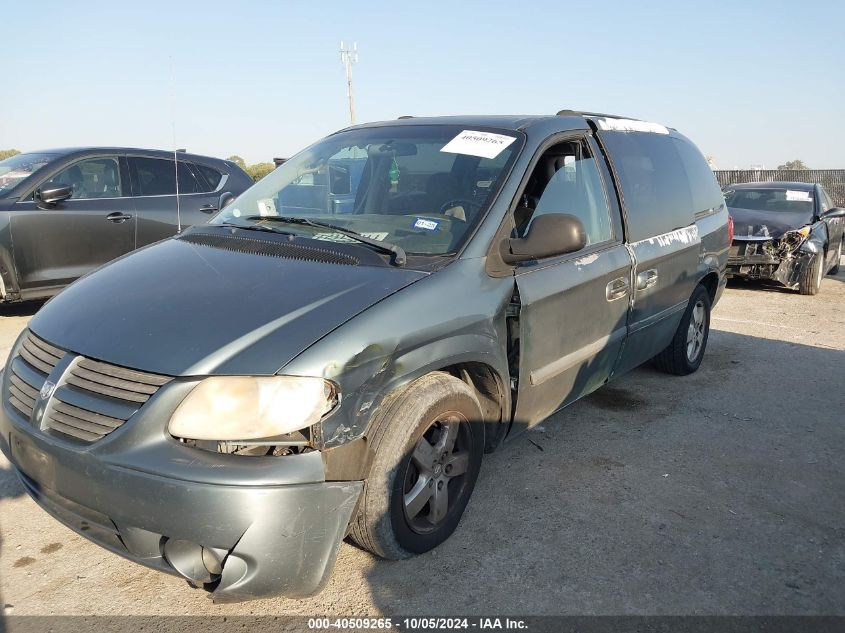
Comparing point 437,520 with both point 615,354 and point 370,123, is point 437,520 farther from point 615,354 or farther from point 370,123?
point 370,123

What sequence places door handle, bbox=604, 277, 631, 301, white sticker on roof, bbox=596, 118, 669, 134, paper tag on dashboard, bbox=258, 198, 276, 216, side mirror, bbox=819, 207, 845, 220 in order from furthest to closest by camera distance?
side mirror, bbox=819, 207, 845, 220 → white sticker on roof, bbox=596, 118, 669, 134 → door handle, bbox=604, 277, 631, 301 → paper tag on dashboard, bbox=258, 198, 276, 216

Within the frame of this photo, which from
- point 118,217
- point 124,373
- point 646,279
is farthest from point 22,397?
point 118,217

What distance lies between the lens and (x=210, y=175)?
8078mm

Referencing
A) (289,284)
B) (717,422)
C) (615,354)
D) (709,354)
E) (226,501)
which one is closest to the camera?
(226,501)

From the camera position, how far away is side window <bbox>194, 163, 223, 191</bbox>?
803cm

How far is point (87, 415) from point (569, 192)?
2.57 metres

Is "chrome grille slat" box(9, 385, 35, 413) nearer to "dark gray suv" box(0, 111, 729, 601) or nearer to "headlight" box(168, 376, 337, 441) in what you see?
"dark gray suv" box(0, 111, 729, 601)

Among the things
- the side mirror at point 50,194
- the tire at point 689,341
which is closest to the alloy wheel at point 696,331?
the tire at point 689,341

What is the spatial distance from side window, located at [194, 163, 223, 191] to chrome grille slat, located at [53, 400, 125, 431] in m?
6.08

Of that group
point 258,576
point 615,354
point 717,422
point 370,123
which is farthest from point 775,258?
point 258,576

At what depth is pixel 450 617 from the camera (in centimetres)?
247

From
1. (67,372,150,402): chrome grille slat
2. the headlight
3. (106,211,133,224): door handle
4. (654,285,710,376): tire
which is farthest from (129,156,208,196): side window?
the headlight

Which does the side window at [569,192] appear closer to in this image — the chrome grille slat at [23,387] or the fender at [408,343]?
the fender at [408,343]

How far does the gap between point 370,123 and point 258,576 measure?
111 inches
